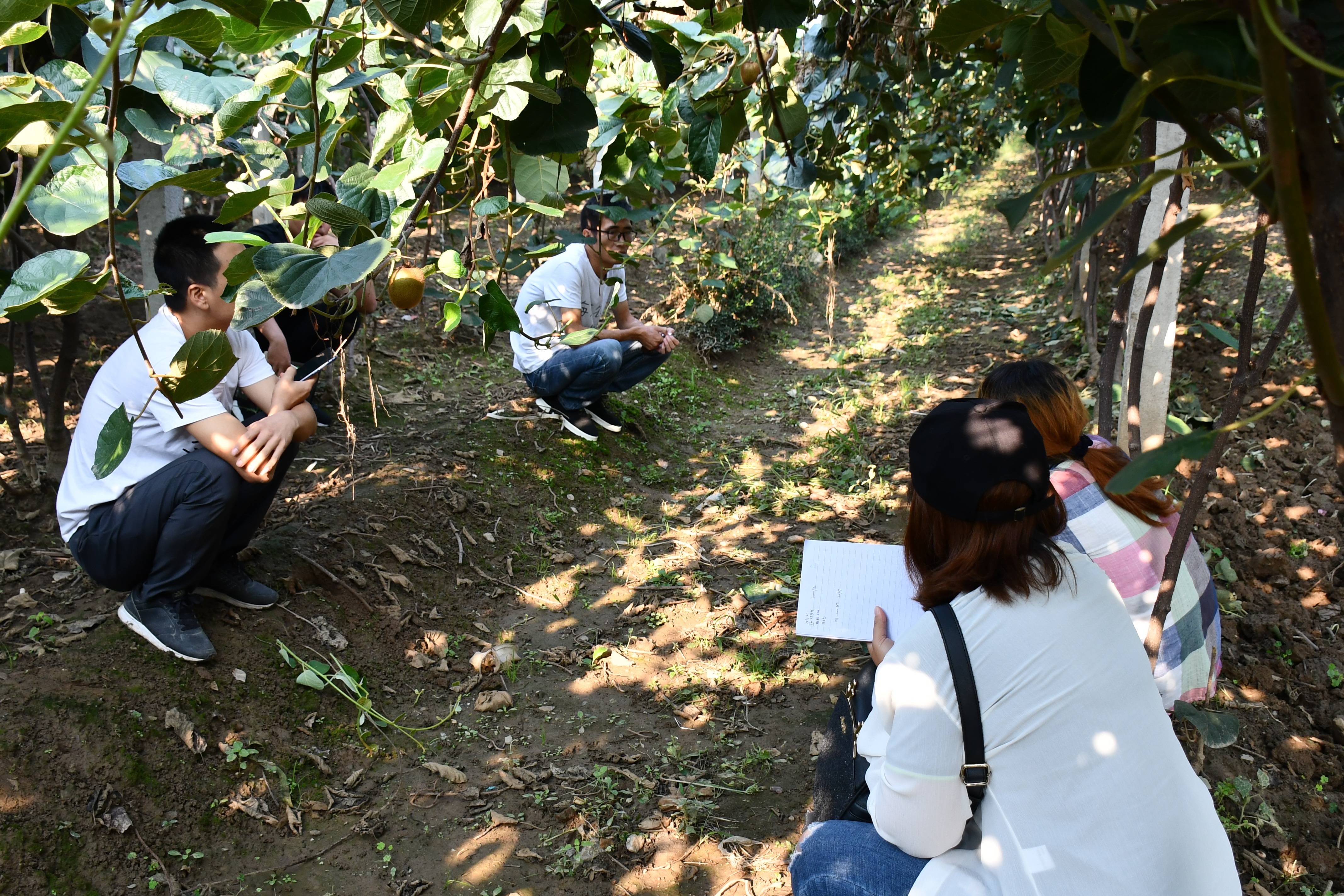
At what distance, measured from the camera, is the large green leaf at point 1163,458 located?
521 millimetres

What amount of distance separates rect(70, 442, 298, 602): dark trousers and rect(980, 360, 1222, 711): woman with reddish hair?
2.00m

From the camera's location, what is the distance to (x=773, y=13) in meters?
1.28

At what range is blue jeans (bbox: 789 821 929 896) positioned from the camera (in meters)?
1.41

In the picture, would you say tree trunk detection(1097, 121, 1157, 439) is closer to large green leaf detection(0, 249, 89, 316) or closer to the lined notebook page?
the lined notebook page

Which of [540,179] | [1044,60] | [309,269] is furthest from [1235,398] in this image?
[309,269]

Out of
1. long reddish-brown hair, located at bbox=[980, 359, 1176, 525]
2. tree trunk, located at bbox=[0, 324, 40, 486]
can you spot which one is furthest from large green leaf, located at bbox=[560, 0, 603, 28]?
tree trunk, located at bbox=[0, 324, 40, 486]

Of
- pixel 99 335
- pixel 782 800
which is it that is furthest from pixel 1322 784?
pixel 99 335

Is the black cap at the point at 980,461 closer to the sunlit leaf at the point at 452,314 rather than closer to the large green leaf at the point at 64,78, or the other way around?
the sunlit leaf at the point at 452,314

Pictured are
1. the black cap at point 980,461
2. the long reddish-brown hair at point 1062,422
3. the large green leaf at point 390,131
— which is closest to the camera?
the large green leaf at point 390,131

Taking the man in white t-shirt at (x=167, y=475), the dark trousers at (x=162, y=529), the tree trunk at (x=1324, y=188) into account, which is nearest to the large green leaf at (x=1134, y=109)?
the tree trunk at (x=1324, y=188)

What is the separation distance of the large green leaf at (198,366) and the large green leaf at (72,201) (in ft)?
0.67

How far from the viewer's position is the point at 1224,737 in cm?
158

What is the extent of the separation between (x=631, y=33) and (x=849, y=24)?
1288mm

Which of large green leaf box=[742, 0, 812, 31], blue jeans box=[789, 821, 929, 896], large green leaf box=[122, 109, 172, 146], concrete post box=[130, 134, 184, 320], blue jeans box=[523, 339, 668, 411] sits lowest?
blue jeans box=[523, 339, 668, 411]
